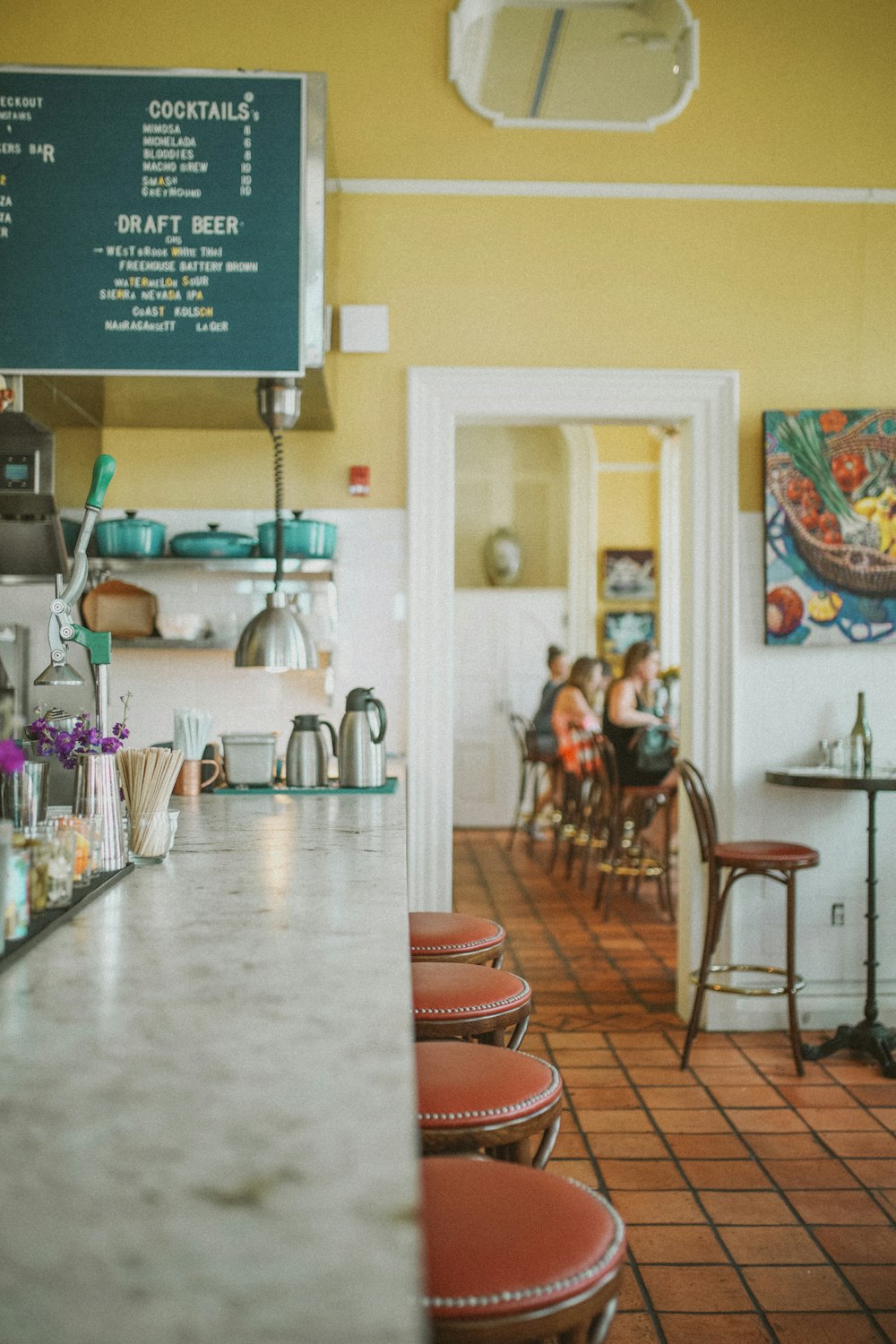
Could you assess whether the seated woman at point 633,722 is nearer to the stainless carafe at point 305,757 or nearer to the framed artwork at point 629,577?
the framed artwork at point 629,577

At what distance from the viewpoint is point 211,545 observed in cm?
375

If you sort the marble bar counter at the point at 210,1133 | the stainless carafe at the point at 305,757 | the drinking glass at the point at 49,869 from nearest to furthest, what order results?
the marble bar counter at the point at 210,1133, the drinking glass at the point at 49,869, the stainless carafe at the point at 305,757

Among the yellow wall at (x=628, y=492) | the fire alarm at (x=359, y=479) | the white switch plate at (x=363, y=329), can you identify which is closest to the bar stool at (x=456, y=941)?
the fire alarm at (x=359, y=479)

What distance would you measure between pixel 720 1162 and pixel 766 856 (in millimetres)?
1039

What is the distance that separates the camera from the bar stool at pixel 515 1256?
0.99 m

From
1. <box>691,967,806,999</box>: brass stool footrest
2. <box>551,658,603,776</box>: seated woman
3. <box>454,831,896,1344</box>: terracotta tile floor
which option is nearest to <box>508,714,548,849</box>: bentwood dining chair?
<box>551,658,603,776</box>: seated woman

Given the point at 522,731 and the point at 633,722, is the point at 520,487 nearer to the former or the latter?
the point at 522,731

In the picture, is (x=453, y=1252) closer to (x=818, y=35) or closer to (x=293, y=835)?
(x=293, y=835)

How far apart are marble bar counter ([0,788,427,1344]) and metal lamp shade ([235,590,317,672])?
1651 millimetres

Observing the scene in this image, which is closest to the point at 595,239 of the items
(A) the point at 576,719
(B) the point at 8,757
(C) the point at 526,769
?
(B) the point at 8,757

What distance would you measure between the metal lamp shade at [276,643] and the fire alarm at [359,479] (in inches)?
34.0

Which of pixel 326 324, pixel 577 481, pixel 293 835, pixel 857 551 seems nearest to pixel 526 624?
pixel 577 481

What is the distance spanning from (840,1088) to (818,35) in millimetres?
3643

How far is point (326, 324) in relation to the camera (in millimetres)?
3307
